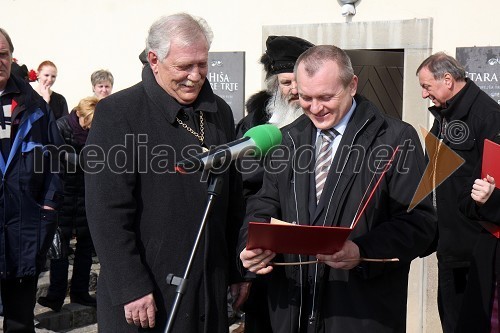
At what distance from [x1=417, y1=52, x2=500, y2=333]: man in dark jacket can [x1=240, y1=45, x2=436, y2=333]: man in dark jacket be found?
2145 millimetres

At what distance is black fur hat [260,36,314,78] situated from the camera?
4797mm

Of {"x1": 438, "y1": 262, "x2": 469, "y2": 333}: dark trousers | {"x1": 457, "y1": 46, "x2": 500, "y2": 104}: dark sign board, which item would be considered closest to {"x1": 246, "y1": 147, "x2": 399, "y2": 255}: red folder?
{"x1": 438, "y1": 262, "x2": 469, "y2": 333}: dark trousers

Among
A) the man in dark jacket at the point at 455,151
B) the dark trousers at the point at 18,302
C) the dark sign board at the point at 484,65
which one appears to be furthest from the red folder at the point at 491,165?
the dark trousers at the point at 18,302

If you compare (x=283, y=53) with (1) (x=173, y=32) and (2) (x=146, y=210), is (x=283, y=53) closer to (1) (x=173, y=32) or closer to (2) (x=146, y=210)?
(1) (x=173, y=32)

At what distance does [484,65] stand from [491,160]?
2.13 metres

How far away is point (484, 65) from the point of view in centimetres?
601

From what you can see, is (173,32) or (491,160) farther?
(491,160)

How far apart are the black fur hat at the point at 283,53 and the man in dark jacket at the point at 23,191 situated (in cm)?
156

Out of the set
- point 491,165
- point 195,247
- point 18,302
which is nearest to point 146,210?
point 195,247

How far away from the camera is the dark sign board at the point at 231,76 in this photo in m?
7.49

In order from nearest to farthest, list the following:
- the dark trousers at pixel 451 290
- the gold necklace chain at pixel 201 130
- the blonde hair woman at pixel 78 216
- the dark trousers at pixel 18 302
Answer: the gold necklace chain at pixel 201 130, the dark trousers at pixel 18 302, the dark trousers at pixel 451 290, the blonde hair woman at pixel 78 216

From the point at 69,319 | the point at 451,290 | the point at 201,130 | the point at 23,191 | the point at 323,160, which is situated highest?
the point at 201,130

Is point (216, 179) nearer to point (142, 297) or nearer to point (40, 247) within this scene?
point (142, 297)

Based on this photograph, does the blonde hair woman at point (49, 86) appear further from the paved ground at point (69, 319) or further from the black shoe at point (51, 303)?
the black shoe at point (51, 303)
